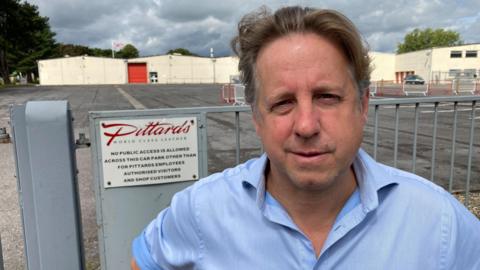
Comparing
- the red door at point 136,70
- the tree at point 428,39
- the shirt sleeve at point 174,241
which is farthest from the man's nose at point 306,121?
the tree at point 428,39

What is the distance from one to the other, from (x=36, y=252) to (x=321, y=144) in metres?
1.91

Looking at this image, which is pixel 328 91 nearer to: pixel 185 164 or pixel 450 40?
pixel 185 164

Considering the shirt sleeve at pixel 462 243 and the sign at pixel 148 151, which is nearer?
the shirt sleeve at pixel 462 243

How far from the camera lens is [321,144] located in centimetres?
128

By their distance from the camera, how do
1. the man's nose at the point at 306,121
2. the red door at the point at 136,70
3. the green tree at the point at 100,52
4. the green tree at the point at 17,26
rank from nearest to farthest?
the man's nose at the point at 306,121
the green tree at the point at 17,26
the red door at the point at 136,70
the green tree at the point at 100,52

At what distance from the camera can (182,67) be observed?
254 ft

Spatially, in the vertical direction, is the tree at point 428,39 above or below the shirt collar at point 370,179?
above

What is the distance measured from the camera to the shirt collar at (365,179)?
1372mm

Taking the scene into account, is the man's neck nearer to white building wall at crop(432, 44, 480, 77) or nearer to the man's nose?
the man's nose

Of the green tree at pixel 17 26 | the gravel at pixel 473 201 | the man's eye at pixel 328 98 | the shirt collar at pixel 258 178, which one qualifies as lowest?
the gravel at pixel 473 201

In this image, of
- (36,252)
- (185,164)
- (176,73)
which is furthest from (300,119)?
(176,73)

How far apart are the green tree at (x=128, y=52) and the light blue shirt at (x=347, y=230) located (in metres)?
122

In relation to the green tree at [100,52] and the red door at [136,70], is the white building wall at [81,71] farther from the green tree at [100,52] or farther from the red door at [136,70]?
the green tree at [100,52]

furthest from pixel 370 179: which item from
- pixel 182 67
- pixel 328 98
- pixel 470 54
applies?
pixel 182 67
